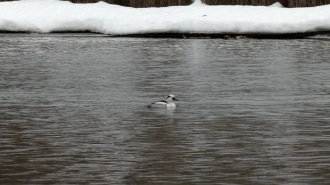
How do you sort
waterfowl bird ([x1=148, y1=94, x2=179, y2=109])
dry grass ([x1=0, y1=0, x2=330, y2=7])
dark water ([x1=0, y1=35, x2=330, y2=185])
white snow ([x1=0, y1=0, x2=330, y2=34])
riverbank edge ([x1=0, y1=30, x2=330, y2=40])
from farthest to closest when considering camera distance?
dry grass ([x1=0, y1=0, x2=330, y2=7]), riverbank edge ([x1=0, y1=30, x2=330, y2=40]), white snow ([x1=0, y1=0, x2=330, y2=34]), waterfowl bird ([x1=148, y1=94, x2=179, y2=109]), dark water ([x1=0, y1=35, x2=330, y2=185])

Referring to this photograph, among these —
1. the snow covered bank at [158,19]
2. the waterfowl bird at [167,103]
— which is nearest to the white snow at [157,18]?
the snow covered bank at [158,19]

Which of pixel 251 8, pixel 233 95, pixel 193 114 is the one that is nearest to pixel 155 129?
pixel 193 114

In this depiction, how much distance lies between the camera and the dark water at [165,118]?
12.4 m

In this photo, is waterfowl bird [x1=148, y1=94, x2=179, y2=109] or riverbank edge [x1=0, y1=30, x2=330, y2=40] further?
riverbank edge [x1=0, y1=30, x2=330, y2=40]

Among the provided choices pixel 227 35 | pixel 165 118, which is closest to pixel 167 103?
pixel 165 118

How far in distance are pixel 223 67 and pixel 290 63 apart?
8.55 feet

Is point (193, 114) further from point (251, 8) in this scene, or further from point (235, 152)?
point (251, 8)

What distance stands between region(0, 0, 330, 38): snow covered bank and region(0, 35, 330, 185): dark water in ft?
21.4

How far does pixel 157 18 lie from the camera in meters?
43.0

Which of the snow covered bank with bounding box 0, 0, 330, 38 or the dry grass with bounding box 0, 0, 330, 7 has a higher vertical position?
the dry grass with bounding box 0, 0, 330, 7

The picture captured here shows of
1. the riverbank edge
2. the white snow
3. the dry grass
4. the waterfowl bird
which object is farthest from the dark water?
the dry grass

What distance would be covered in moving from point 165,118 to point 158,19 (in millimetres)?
25059

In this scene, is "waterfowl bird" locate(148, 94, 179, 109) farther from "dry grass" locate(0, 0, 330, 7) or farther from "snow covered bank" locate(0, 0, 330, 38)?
"dry grass" locate(0, 0, 330, 7)

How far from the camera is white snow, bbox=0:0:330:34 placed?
135ft
